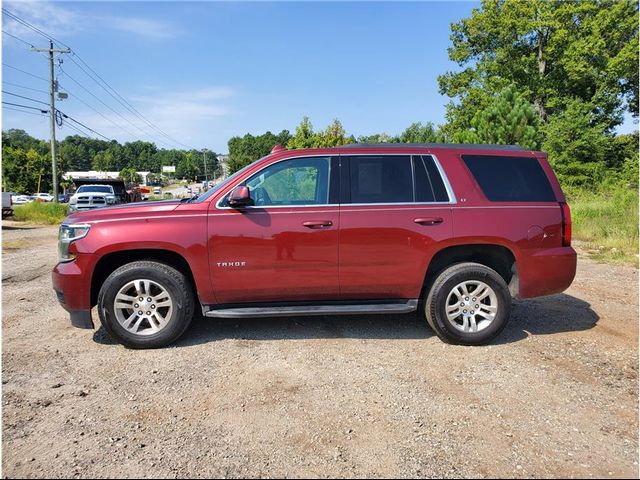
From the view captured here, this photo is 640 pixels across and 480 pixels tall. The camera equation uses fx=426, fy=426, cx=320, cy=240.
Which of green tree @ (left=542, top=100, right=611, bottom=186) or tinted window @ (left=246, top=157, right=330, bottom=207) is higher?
green tree @ (left=542, top=100, right=611, bottom=186)

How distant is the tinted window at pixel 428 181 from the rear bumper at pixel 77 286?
3.30 m

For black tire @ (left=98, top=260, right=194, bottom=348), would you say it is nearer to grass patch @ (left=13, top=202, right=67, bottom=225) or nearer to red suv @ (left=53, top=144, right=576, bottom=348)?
red suv @ (left=53, top=144, right=576, bottom=348)

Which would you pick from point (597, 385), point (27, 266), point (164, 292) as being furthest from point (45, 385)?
point (27, 266)

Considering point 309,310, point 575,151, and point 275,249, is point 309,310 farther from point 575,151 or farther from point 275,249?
point 575,151

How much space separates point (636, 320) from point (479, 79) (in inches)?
1435

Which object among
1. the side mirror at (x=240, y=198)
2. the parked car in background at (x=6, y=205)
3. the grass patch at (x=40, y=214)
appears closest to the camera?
the side mirror at (x=240, y=198)

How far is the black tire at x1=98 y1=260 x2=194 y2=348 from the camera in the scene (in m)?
4.07

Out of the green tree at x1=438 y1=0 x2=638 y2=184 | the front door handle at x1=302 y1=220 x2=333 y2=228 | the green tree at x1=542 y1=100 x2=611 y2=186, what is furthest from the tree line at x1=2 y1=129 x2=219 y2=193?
the front door handle at x1=302 y1=220 x2=333 y2=228

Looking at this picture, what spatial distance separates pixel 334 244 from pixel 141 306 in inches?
77.6

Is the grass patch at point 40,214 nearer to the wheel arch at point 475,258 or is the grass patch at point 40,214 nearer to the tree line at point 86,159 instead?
the wheel arch at point 475,258

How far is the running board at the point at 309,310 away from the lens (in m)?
4.14

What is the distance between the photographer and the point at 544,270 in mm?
4367

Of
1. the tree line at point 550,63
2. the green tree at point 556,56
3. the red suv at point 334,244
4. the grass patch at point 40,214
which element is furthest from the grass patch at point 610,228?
the grass patch at point 40,214

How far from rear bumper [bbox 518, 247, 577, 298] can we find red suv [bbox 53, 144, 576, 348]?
0.01 metres
